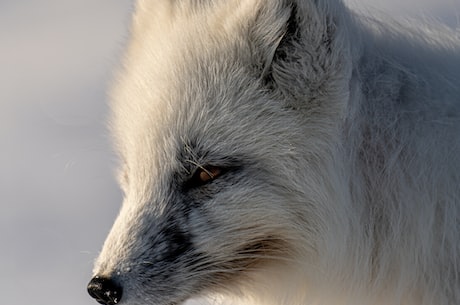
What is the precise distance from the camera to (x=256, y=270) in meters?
4.02

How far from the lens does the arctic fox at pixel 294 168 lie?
3783 millimetres

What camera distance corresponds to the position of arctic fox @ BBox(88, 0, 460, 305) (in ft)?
12.4

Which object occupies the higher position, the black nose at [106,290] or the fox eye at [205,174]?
the fox eye at [205,174]

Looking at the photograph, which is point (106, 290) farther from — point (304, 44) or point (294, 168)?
point (304, 44)

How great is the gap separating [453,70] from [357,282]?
0.99 meters

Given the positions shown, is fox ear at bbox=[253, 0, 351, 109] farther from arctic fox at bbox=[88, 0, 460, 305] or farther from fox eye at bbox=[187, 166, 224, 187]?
fox eye at bbox=[187, 166, 224, 187]

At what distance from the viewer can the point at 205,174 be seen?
3891 millimetres

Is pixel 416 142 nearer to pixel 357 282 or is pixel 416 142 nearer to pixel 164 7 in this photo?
pixel 357 282

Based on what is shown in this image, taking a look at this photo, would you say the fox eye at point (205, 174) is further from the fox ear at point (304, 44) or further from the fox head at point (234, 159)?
the fox ear at point (304, 44)

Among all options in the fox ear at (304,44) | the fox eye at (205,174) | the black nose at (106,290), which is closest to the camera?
the black nose at (106,290)

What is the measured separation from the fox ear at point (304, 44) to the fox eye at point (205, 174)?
425 millimetres

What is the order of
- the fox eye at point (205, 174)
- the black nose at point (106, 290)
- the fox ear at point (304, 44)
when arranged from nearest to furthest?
1. the black nose at point (106, 290)
2. the fox ear at point (304, 44)
3. the fox eye at point (205, 174)

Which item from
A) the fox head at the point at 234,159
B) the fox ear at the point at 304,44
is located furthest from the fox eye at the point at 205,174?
the fox ear at the point at 304,44

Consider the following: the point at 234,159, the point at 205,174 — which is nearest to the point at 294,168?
the point at 234,159
